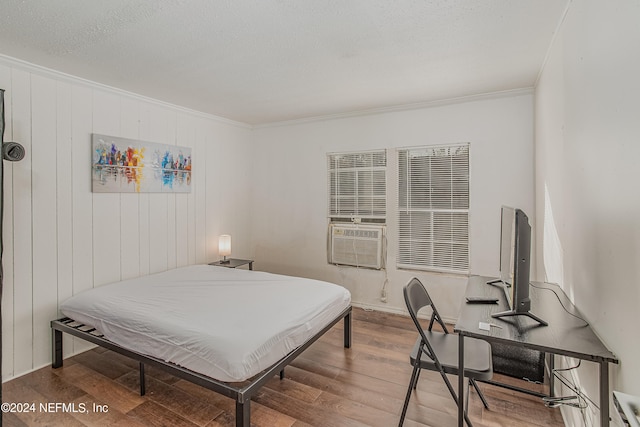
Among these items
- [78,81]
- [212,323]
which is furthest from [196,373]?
[78,81]

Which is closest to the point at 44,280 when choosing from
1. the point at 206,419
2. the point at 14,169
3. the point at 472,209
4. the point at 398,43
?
the point at 14,169

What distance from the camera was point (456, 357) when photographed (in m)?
1.93

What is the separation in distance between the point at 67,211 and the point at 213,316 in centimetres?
183

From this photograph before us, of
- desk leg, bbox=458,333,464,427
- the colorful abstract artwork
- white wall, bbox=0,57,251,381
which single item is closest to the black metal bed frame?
white wall, bbox=0,57,251,381

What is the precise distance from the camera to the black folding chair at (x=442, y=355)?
5.88 feet

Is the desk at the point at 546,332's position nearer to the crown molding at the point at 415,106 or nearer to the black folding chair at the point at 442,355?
the black folding chair at the point at 442,355

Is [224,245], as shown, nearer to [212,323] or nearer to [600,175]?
[212,323]

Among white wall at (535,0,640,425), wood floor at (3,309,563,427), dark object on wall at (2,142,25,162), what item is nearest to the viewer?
white wall at (535,0,640,425)

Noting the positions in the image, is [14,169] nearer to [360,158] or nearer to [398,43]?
[398,43]

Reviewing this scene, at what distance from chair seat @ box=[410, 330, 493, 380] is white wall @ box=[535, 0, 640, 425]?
454mm

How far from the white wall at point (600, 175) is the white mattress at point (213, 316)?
1.68m

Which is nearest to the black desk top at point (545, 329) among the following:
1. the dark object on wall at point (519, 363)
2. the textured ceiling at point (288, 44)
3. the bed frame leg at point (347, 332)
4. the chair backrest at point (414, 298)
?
the chair backrest at point (414, 298)

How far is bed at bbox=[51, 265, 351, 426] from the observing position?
190 centimetres

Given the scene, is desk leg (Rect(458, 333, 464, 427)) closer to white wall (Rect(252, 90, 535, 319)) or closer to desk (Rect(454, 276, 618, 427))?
desk (Rect(454, 276, 618, 427))
